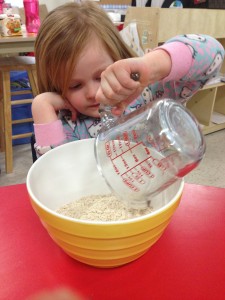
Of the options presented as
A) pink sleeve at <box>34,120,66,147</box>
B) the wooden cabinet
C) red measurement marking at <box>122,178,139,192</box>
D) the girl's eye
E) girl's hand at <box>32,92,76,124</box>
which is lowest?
pink sleeve at <box>34,120,66,147</box>

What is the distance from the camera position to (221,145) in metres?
2.04

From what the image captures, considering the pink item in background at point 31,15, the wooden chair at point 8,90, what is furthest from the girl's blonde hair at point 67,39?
the pink item in background at point 31,15

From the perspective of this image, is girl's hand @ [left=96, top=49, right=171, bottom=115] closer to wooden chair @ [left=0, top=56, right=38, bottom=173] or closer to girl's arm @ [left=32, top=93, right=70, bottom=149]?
girl's arm @ [left=32, top=93, right=70, bottom=149]

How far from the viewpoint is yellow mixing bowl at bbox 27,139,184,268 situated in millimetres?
330

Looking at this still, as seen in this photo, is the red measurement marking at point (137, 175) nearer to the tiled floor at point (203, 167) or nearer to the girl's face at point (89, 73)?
the girl's face at point (89, 73)

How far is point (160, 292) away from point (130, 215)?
0.11 m

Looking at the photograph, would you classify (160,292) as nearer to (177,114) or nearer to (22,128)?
(177,114)

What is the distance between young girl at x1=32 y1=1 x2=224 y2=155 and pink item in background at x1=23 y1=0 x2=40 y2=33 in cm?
116

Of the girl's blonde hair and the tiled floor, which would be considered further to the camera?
the tiled floor

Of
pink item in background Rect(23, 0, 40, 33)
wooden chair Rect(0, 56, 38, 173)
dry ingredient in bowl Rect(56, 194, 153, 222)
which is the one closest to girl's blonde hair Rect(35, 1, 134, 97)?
dry ingredient in bowl Rect(56, 194, 153, 222)

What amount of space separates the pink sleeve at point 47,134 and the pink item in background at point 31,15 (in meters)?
1.29

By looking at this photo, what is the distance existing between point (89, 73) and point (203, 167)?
127cm

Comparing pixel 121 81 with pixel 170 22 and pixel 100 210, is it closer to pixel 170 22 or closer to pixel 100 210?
pixel 100 210

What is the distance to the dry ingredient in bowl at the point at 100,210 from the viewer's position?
0.43 meters
